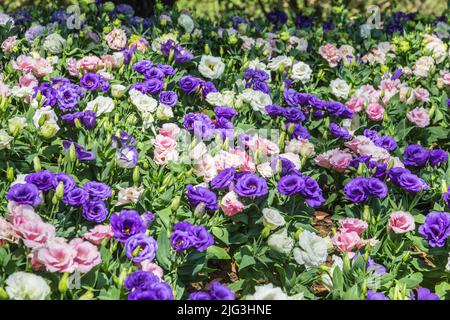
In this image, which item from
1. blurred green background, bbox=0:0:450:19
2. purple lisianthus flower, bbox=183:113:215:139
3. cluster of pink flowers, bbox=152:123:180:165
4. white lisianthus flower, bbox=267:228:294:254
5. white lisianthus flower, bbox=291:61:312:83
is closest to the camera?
white lisianthus flower, bbox=267:228:294:254

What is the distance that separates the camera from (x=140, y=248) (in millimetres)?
2578

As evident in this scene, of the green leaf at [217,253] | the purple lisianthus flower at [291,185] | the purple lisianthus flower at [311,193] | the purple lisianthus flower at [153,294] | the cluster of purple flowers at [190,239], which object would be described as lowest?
the green leaf at [217,253]

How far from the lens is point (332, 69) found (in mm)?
5344

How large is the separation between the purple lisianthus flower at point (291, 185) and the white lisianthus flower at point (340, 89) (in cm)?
168

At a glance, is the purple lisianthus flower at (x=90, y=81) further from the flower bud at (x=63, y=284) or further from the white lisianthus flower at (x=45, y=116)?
the flower bud at (x=63, y=284)

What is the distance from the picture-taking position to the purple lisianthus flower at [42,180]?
2762mm

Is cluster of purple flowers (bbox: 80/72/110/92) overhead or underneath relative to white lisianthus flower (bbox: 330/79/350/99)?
overhead

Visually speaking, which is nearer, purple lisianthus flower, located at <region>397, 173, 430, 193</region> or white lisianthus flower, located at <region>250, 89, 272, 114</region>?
purple lisianthus flower, located at <region>397, 173, 430, 193</region>

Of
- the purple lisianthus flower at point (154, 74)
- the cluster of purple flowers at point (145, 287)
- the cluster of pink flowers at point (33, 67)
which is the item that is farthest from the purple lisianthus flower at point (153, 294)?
the cluster of pink flowers at point (33, 67)

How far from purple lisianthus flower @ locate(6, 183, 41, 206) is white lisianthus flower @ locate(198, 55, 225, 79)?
2082 mm

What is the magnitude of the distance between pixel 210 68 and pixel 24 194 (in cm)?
220

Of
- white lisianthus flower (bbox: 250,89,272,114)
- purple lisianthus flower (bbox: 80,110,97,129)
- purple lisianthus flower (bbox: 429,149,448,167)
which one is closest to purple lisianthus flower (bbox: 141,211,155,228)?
purple lisianthus flower (bbox: 80,110,97,129)

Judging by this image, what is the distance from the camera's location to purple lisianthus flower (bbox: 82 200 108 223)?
279 centimetres

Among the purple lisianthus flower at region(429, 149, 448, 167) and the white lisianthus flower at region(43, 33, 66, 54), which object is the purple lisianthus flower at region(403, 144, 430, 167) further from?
the white lisianthus flower at region(43, 33, 66, 54)
